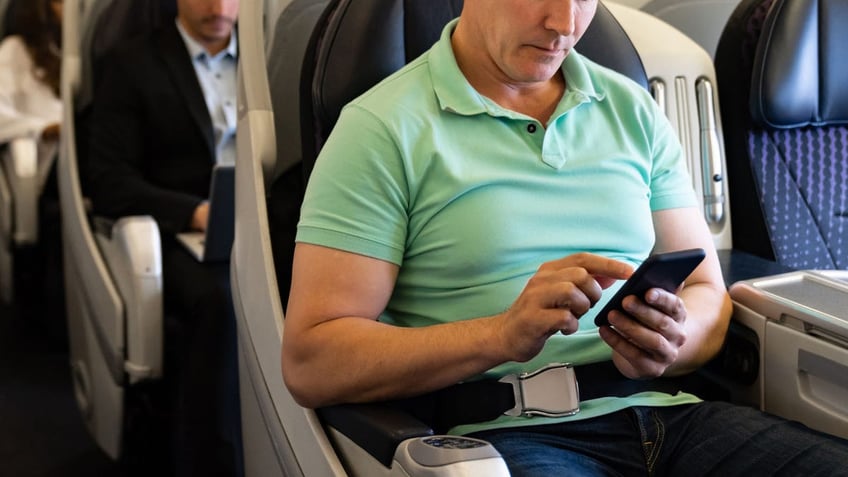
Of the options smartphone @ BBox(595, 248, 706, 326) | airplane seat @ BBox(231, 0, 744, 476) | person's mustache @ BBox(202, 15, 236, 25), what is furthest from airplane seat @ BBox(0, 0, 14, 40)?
smartphone @ BBox(595, 248, 706, 326)

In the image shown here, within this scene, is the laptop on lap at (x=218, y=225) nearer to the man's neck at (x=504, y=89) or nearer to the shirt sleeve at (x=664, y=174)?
the man's neck at (x=504, y=89)

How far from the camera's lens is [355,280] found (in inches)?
49.1

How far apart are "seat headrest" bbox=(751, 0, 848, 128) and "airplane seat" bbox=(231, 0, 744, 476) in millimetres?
390

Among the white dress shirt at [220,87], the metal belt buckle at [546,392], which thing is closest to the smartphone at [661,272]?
the metal belt buckle at [546,392]

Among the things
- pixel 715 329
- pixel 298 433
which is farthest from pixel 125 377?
pixel 715 329

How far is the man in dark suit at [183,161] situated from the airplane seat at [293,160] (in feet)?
1.58

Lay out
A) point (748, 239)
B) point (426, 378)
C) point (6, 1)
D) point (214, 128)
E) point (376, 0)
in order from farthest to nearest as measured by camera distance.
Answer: point (6, 1)
point (214, 128)
point (748, 239)
point (376, 0)
point (426, 378)

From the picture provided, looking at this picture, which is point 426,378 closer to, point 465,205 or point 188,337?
point 465,205

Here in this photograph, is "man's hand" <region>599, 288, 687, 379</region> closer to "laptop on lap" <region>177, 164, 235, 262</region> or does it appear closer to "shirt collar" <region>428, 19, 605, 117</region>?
"shirt collar" <region>428, 19, 605, 117</region>

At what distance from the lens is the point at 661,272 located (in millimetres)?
1101

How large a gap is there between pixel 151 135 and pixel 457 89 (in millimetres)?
1371

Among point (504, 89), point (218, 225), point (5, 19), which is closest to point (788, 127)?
point (504, 89)

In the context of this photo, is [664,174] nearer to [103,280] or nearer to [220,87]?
[103,280]

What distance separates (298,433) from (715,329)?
0.60m
